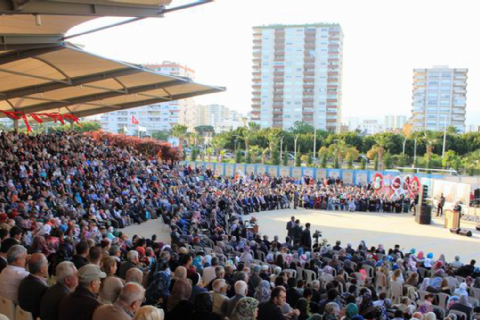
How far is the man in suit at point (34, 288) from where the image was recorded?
419 centimetres

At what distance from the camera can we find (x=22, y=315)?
424 cm

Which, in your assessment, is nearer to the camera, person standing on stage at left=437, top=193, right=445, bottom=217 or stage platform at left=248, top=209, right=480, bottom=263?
stage platform at left=248, top=209, right=480, bottom=263

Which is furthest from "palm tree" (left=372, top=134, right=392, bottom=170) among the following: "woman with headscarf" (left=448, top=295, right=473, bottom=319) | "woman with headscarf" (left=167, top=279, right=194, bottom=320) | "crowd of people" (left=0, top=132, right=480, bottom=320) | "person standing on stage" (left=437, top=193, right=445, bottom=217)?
"woman with headscarf" (left=167, top=279, right=194, bottom=320)

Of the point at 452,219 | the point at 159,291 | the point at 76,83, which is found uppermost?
the point at 76,83

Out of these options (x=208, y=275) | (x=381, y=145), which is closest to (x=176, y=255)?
(x=208, y=275)

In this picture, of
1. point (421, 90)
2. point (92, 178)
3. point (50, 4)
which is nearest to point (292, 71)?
point (421, 90)

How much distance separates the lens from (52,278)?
6.74 metres

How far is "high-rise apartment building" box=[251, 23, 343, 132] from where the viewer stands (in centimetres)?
11156

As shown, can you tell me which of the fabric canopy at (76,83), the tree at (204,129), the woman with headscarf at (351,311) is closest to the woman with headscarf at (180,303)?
the woman with headscarf at (351,311)

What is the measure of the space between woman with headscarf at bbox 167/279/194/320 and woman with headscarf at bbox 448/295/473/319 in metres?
5.13

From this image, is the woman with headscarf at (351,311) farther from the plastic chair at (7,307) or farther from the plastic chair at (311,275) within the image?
the plastic chair at (311,275)

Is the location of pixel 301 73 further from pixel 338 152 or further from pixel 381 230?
pixel 381 230

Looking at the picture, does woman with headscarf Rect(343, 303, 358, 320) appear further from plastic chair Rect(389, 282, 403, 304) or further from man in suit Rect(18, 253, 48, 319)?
plastic chair Rect(389, 282, 403, 304)

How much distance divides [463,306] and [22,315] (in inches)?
259
